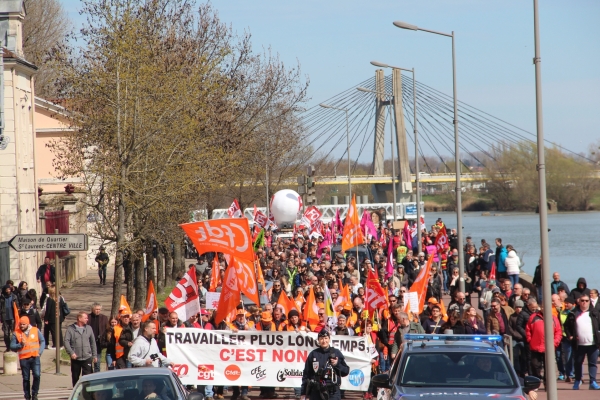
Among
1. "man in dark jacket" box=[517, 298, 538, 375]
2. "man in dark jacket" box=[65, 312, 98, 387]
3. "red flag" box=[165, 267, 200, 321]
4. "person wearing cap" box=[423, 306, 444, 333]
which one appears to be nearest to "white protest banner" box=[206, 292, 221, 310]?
"red flag" box=[165, 267, 200, 321]

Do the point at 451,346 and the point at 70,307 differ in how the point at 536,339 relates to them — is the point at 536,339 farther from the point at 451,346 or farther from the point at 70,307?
the point at 70,307

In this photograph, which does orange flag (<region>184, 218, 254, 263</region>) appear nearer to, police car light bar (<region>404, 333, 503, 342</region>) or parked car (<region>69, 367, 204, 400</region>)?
police car light bar (<region>404, 333, 503, 342</region>)

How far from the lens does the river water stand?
4775 centimetres

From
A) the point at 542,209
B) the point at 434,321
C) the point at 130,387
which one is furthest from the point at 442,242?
the point at 130,387

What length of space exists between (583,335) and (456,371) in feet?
20.5

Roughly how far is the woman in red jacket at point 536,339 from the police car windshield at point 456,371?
5.06 meters

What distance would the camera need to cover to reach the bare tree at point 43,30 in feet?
180

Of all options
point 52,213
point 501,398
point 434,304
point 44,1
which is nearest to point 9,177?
point 52,213

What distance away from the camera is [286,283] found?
2267 centimetres

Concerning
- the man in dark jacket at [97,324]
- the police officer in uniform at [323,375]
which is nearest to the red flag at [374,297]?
the man in dark jacket at [97,324]

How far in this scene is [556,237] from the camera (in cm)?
6956

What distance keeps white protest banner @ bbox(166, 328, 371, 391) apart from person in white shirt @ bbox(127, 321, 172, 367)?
1.58 meters

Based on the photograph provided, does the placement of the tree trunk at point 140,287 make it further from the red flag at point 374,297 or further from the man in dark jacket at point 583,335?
the man in dark jacket at point 583,335

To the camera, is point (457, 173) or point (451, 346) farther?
point (457, 173)
